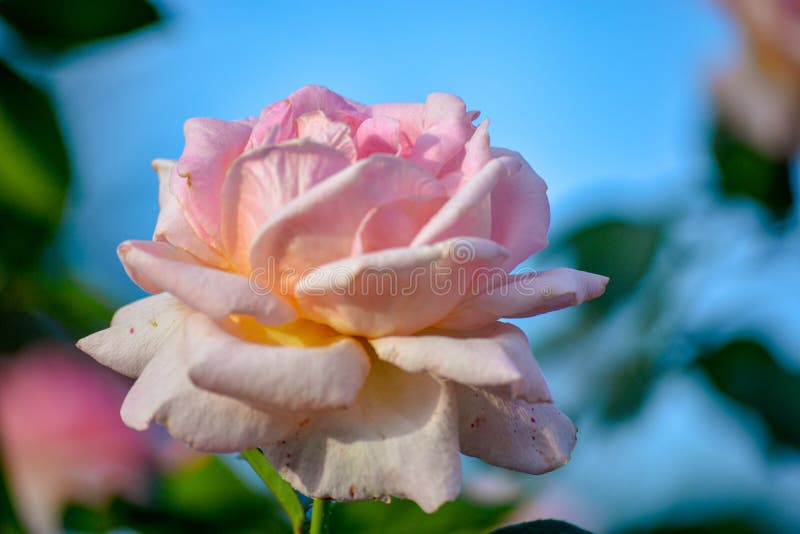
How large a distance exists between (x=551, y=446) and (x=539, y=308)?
82 millimetres

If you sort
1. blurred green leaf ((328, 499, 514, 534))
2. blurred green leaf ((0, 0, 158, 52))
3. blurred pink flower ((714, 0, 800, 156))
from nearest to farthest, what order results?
blurred green leaf ((328, 499, 514, 534))
blurred green leaf ((0, 0, 158, 52))
blurred pink flower ((714, 0, 800, 156))

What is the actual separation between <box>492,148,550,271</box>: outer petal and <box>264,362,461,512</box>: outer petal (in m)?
0.09

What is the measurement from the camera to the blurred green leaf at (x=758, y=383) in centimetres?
113

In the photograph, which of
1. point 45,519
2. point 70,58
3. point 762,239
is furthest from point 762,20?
point 45,519

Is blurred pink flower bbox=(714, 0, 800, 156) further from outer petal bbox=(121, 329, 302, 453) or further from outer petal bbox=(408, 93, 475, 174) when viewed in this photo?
outer petal bbox=(121, 329, 302, 453)

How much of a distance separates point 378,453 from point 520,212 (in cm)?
16

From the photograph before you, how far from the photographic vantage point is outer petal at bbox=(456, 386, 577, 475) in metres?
0.45

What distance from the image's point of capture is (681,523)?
951mm

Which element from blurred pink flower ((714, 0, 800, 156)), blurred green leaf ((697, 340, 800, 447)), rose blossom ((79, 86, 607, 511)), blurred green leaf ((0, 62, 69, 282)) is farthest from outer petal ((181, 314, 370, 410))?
blurred pink flower ((714, 0, 800, 156))

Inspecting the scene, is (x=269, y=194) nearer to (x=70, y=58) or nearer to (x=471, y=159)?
(x=471, y=159)

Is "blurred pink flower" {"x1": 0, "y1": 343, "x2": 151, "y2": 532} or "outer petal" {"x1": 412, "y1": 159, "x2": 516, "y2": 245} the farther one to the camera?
"blurred pink flower" {"x1": 0, "y1": 343, "x2": 151, "y2": 532}

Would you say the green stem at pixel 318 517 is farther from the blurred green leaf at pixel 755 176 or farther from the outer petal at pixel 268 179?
the blurred green leaf at pixel 755 176

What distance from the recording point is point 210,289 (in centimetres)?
40

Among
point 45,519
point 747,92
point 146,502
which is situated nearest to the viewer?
point 146,502
